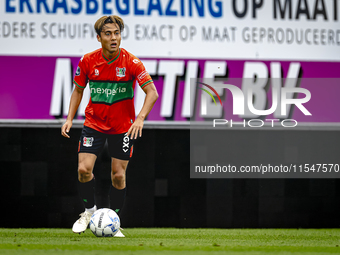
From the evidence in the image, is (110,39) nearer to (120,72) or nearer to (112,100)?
(120,72)

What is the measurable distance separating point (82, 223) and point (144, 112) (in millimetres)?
1392

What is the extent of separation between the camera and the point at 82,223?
5.56m

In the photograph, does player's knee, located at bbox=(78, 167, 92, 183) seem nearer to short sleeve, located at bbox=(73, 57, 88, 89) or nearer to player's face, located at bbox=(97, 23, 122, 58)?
short sleeve, located at bbox=(73, 57, 88, 89)

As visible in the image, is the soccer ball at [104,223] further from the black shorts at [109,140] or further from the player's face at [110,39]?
the player's face at [110,39]

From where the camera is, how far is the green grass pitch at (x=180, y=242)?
433 cm

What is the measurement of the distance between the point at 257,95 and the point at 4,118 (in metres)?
3.43

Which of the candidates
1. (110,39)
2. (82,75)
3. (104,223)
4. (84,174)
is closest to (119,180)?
(84,174)

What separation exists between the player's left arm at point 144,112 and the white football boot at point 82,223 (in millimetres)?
1018

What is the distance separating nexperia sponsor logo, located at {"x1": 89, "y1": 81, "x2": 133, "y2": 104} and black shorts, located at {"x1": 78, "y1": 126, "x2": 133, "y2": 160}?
0.38 m

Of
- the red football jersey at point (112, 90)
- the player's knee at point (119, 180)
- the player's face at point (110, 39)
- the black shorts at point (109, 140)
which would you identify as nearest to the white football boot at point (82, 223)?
the player's knee at point (119, 180)

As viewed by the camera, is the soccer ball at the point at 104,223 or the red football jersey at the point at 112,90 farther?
the red football jersey at the point at 112,90

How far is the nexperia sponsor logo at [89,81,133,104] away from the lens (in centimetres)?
591

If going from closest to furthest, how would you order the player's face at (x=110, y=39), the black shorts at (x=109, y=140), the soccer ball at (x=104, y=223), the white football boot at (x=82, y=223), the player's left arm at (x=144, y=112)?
1. the soccer ball at (x=104, y=223)
2. the white football boot at (x=82, y=223)
3. the player's left arm at (x=144, y=112)
4. the black shorts at (x=109, y=140)
5. the player's face at (x=110, y=39)

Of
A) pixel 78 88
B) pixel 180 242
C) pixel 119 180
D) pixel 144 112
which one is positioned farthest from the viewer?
pixel 78 88
